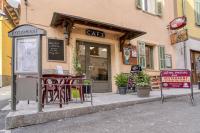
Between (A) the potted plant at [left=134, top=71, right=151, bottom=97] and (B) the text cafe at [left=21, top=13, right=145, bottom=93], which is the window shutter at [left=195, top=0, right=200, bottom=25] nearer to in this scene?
(B) the text cafe at [left=21, top=13, right=145, bottom=93]

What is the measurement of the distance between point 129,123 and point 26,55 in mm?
2567

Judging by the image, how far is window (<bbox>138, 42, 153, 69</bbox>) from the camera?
1285 cm

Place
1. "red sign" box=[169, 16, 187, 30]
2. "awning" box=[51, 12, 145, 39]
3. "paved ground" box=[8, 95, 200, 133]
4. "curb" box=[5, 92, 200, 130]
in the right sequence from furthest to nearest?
"red sign" box=[169, 16, 187, 30], "awning" box=[51, 12, 145, 39], "curb" box=[5, 92, 200, 130], "paved ground" box=[8, 95, 200, 133]

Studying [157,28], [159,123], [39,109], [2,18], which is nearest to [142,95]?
[159,123]

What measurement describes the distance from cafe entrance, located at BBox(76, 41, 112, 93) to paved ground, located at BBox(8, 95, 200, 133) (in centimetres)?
423

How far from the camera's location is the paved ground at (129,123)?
4.99 meters

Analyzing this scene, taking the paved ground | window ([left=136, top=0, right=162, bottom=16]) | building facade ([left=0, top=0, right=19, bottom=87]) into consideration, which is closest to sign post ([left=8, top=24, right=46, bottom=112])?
the paved ground

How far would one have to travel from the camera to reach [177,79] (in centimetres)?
873

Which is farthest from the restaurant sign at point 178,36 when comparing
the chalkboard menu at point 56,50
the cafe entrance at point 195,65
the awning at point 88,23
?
the chalkboard menu at point 56,50

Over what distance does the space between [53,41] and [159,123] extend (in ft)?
18.0

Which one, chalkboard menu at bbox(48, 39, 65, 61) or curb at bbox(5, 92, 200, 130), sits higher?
chalkboard menu at bbox(48, 39, 65, 61)

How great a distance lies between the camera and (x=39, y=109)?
18.5 feet

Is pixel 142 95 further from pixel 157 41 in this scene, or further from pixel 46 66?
pixel 157 41

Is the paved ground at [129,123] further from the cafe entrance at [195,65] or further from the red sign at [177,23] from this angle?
the cafe entrance at [195,65]
